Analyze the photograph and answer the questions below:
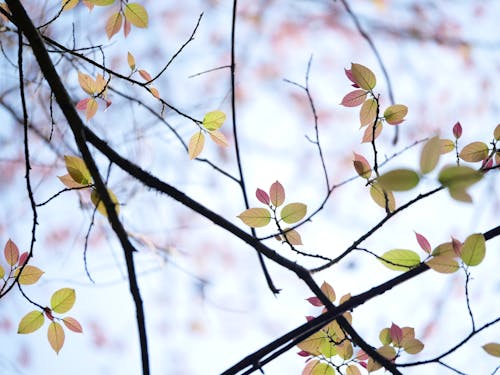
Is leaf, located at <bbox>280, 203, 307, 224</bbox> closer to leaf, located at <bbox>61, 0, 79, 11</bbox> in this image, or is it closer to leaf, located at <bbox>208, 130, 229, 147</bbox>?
leaf, located at <bbox>208, 130, 229, 147</bbox>

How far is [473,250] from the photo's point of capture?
35.3 inches

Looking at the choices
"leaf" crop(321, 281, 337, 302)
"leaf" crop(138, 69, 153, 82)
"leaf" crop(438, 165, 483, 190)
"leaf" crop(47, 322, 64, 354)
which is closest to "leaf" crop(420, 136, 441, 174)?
"leaf" crop(438, 165, 483, 190)

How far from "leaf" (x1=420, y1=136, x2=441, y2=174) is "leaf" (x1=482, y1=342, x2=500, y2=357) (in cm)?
48

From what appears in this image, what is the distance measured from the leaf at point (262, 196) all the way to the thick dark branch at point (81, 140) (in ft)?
1.19

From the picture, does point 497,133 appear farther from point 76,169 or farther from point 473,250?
point 76,169

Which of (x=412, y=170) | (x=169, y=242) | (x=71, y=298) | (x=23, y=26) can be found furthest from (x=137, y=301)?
(x=169, y=242)

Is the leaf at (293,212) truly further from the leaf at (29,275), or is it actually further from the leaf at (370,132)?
the leaf at (29,275)

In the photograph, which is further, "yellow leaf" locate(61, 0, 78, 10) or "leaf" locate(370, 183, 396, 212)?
"yellow leaf" locate(61, 0, 78, 10)

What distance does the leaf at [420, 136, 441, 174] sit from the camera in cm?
67

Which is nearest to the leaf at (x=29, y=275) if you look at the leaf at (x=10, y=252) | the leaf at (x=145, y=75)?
the leaf at (x=10, y=252)

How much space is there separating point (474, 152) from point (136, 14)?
2.74 feet

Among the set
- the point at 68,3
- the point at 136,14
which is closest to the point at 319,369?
the point at 136,14

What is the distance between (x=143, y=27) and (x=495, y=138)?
2.77ft

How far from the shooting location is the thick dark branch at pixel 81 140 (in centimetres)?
81
